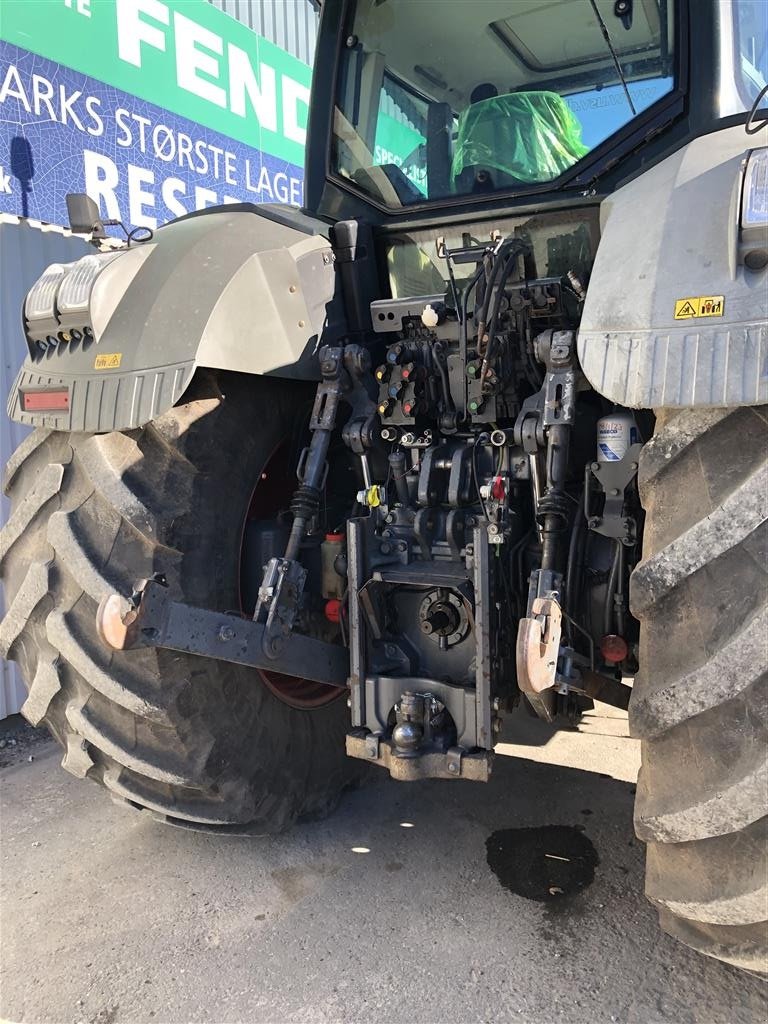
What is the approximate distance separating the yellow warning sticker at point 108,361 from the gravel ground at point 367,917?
5.15ft

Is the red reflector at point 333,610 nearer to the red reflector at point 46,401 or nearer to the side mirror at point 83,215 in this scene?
the red reflector at point 46,401

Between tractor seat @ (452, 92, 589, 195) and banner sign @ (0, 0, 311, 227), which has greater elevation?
banner sign @ (0, 0, 311, 227)

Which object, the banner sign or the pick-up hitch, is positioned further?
the banner sign

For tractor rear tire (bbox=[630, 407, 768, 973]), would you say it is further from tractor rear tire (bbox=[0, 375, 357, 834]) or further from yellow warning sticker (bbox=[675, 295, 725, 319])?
tractor rear tire (bbox=[0, 375, 357, 834])

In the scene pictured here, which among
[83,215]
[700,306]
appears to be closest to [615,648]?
[700,306]

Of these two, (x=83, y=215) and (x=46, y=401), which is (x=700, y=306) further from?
(x=83, y=215)

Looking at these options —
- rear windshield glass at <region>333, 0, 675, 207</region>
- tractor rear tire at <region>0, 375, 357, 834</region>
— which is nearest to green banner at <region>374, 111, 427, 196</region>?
rear windshield glass at <region>333, 0, 675, 207</region>

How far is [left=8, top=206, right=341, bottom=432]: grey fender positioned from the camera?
209cm

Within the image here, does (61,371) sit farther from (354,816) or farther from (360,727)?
(354,816)

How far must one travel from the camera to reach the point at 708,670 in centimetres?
147

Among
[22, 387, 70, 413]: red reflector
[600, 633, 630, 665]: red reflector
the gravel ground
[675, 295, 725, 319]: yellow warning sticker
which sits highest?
[675, 295, 725, 319]: yellow warning sticker

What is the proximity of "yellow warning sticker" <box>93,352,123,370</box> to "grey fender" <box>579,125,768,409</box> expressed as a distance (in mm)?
1179

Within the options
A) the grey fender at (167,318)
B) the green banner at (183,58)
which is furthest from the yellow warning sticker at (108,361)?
the green banner at (183,58)

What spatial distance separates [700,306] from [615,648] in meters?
0.99
